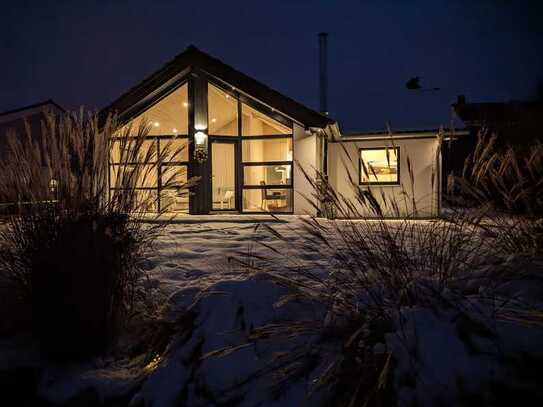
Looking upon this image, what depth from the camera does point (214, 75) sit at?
9938mm

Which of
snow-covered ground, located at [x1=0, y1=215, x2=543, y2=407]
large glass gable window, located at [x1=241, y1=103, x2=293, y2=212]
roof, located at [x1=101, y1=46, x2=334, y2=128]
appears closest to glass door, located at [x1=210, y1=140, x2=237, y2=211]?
large glass gable window, located at [x1=241, y1=103, x2=293, y2=212]

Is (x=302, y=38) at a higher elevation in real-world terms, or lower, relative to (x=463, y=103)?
higher

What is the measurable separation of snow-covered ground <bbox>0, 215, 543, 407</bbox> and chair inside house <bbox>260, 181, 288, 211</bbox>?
22.7 feet

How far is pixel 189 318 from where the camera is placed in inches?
100

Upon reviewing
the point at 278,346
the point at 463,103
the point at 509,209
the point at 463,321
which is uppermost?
the point at 463,103

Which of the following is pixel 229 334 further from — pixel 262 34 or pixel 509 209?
pixel 262 34

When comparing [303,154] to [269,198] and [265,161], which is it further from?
[269,198]

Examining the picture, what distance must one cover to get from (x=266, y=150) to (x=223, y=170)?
1.28 meters

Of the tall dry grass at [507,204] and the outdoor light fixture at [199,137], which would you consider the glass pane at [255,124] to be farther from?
the tall dry grass at [507,204]

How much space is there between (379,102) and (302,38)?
18968 mm

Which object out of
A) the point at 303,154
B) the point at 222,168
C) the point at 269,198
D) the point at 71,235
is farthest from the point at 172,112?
the point at 71,235

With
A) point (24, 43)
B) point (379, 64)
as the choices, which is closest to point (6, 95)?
point (24, 43)

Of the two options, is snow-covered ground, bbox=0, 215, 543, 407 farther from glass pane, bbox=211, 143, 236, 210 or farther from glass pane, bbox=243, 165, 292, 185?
glass pane, bbox=211, 143, 236, 210

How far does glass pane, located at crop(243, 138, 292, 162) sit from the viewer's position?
10.4 meters
